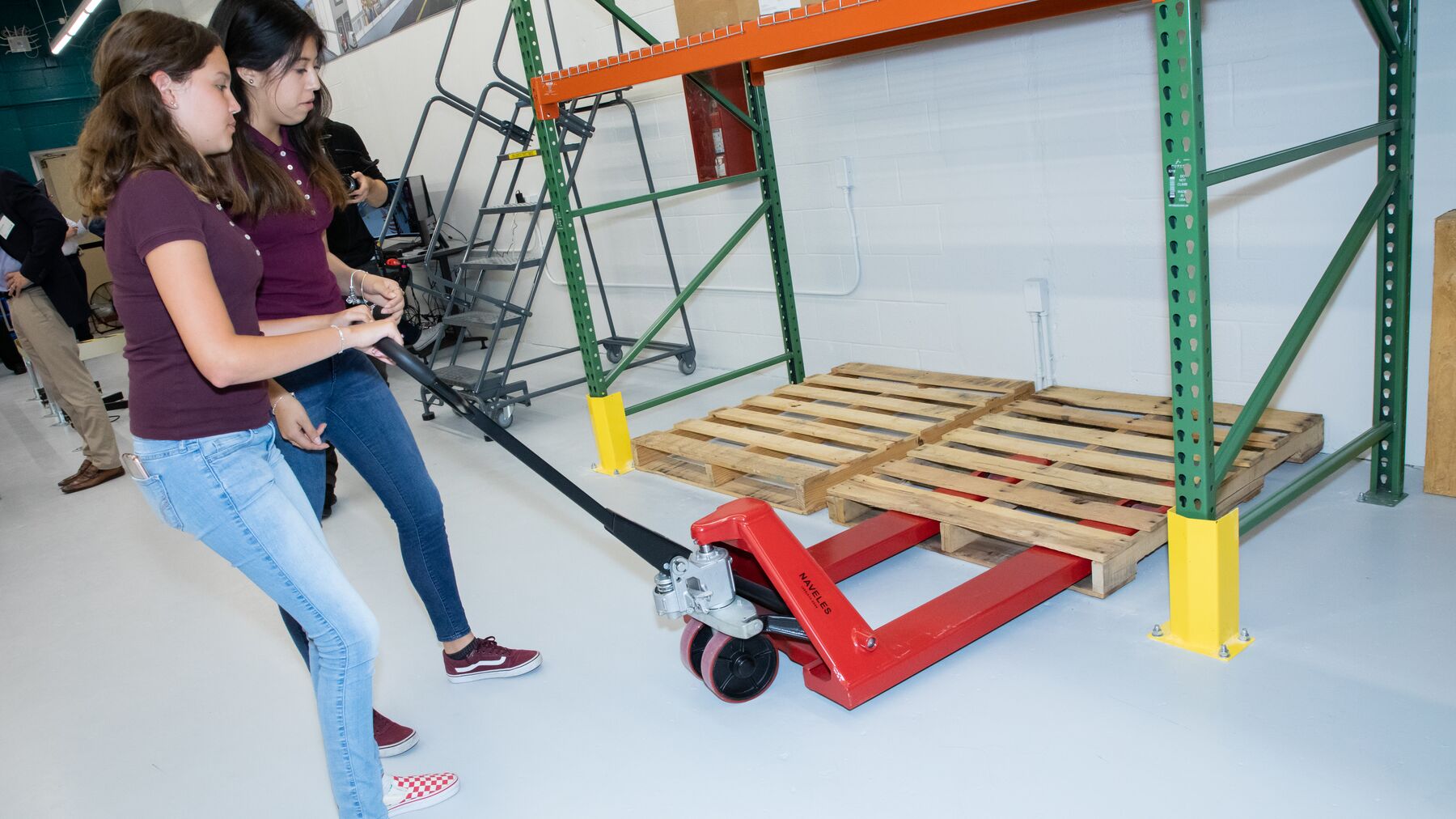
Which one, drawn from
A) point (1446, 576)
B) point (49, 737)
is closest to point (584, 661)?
point (49, 737)

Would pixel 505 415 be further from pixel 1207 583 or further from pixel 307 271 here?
pixel 1207 583

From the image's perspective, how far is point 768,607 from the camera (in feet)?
9.20

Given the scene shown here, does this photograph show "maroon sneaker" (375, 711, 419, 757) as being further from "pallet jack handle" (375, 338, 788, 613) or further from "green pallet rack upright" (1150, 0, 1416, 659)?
"green pallet rack upright" (1150, 0, 1416, 659)

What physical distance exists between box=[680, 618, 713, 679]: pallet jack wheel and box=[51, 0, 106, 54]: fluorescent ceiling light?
15.5 metres

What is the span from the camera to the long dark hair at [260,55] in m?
2.43

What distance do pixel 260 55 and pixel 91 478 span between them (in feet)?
17.8

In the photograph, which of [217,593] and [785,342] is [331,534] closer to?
[217,593]

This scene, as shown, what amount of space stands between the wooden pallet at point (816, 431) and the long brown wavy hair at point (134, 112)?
2.69 m

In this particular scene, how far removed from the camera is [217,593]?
14.8ft

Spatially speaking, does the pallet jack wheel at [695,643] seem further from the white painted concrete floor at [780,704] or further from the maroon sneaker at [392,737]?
the maroon sneaker at [392,737]

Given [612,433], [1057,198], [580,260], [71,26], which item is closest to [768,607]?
[612,433]

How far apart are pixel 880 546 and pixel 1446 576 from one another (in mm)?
1685

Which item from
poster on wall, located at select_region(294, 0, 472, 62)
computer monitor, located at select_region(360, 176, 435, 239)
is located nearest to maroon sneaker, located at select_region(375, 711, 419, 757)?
poster on wall, located at select_region(294, 0, 472, 62)

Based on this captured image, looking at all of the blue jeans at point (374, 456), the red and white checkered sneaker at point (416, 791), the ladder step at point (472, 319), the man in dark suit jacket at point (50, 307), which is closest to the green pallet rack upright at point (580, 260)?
the ladder step at point (472, 319)
